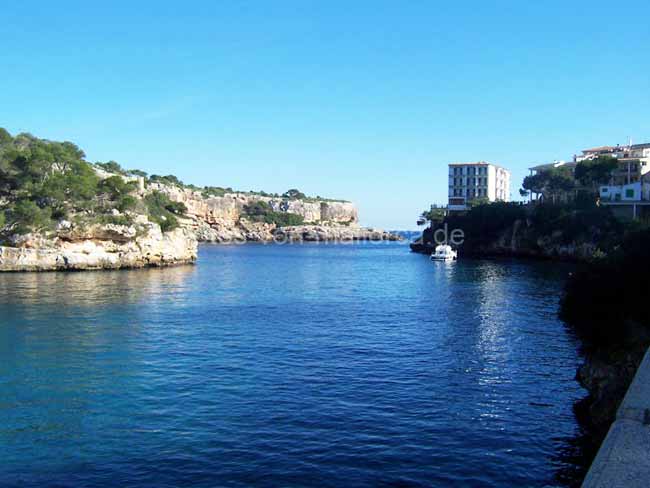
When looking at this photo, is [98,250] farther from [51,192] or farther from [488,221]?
[488,221]

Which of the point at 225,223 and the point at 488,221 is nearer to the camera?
the point at 488,221

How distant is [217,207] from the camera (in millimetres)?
185125

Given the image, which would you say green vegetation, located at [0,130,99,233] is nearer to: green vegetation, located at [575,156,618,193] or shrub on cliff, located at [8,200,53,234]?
shrub on cliff, located at [8,200,53,234]

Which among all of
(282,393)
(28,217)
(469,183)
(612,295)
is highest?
(469,183)

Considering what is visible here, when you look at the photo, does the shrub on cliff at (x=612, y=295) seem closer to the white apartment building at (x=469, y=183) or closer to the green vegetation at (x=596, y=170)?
the green vegetation at (x=596, y=170)

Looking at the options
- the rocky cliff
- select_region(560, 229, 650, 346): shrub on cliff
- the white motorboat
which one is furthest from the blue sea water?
the rocky cliff

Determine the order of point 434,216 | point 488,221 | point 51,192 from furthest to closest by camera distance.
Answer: point 434,216 → point 488,221 → point 51,192

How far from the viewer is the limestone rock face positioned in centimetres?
6725

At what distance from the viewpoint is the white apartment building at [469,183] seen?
13525 centimetres

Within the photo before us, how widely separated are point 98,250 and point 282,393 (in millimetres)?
57964

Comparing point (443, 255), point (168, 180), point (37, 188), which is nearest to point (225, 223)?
point (168, 180)

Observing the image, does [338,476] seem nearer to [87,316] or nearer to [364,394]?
[364,394]

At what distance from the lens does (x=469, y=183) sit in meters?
136

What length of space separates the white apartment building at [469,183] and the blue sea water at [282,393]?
311ft
